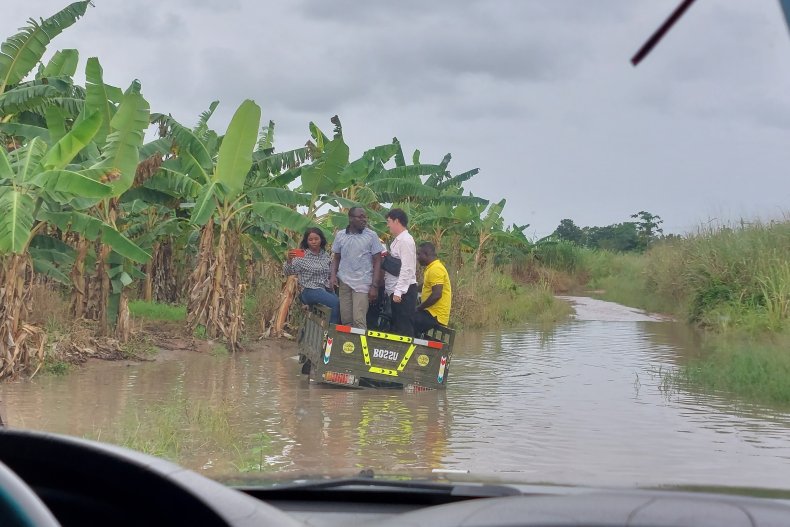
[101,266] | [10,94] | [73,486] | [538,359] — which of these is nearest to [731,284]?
[538,359]

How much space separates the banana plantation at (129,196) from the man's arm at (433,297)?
3694 millimetres

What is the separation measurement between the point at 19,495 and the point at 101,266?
49.4 feet

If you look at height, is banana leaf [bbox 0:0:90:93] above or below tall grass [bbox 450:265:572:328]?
above

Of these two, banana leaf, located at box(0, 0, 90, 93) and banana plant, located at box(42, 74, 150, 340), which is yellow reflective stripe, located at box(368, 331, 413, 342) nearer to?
banana plant, located at box(42, 74, 150, 340)

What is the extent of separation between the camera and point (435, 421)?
34.6 feet

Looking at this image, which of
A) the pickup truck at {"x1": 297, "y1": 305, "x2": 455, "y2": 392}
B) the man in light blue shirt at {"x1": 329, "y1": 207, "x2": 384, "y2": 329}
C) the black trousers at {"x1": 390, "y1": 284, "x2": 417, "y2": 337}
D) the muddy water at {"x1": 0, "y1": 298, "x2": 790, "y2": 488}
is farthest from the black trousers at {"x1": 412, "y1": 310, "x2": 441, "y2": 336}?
the muddy water at {"x1": 0, "y1": 298, "x2": 790, "y2": 488}

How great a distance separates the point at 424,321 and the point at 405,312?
33 cm

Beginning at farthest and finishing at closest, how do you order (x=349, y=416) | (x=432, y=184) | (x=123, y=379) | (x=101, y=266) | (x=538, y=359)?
1. (x=432, y=184)
2. (x=538, y=359)
3. (x=101, y=266)
4. (x=123, y=379)
5. (x=349, y=416)

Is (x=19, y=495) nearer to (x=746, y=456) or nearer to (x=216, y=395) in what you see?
(x=746, y=456)

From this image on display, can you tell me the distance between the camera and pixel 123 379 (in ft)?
44.3

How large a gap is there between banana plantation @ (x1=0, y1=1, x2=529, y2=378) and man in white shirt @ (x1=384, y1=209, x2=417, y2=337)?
3453 mm

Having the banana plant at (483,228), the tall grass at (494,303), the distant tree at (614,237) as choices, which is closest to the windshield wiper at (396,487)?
the tall grass at (494,303)

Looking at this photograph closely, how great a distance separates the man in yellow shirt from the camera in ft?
42.0

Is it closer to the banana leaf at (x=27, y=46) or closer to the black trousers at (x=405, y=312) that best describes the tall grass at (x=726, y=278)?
the black trousers at (x=405, y=312)
